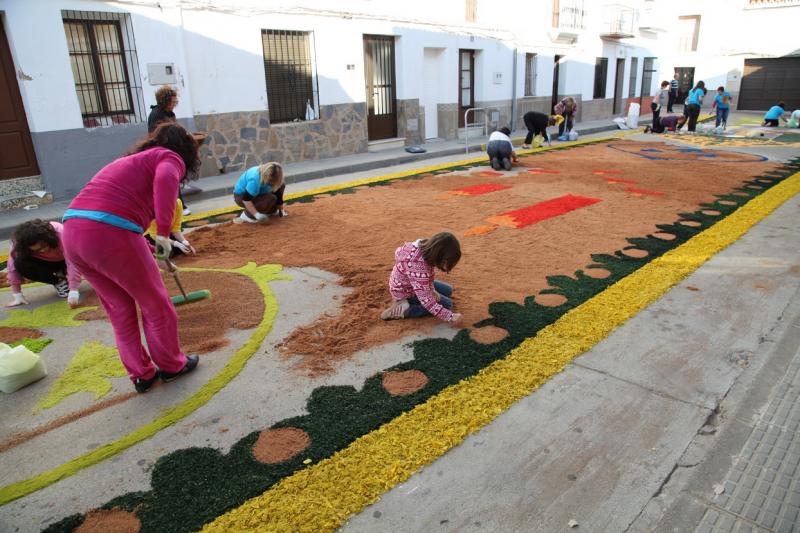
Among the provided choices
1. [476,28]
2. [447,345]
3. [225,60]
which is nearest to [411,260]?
[447,345]

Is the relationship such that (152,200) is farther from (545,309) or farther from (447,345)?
(545,309)

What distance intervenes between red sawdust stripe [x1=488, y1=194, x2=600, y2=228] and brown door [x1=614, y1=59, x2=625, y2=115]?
18807mm

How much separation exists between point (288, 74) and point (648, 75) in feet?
69.1

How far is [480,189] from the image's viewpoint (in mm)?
8391

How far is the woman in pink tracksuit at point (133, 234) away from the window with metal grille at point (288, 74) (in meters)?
8.92

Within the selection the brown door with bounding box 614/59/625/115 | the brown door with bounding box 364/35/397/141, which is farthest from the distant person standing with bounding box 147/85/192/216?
the brown door with bounding box 614/59/625/115

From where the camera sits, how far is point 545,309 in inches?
157

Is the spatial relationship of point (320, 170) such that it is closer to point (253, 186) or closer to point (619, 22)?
point (253, 186)

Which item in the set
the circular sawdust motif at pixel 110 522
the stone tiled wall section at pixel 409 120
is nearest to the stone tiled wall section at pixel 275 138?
the stone tiled wall section at pixel 409 120

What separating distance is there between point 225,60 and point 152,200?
8.31 metres

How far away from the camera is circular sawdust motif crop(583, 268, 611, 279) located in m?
4.64

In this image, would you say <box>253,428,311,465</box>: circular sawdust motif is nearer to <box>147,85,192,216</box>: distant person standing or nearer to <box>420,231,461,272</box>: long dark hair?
<box>420,231,461,272</box>: long dark hair

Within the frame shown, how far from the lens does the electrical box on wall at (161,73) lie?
9.09m

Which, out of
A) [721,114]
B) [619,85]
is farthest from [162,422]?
[619,85]
